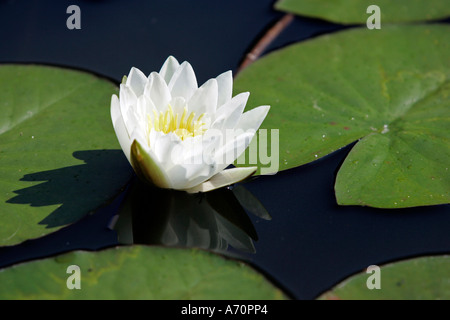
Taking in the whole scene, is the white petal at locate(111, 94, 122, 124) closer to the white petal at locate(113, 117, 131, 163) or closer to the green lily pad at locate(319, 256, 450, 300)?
the white petal at locate(113, 117, 131, 163)

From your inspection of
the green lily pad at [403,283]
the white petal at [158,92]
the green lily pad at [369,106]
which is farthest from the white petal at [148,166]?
the green lily pad at [403,283]

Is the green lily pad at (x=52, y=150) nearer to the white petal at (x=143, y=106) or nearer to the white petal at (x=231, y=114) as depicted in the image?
the white petal at (x=143, y=106)

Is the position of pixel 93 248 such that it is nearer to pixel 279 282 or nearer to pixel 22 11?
pixel 279 282

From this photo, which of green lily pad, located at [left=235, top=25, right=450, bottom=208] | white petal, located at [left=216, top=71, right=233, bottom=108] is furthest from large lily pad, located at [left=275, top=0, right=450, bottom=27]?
white petal, located at [left=216, top=71, right=233, bottom=108]

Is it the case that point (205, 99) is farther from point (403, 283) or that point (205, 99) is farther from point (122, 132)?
point (403, 283)

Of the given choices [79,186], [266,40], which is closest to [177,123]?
[79,186]
